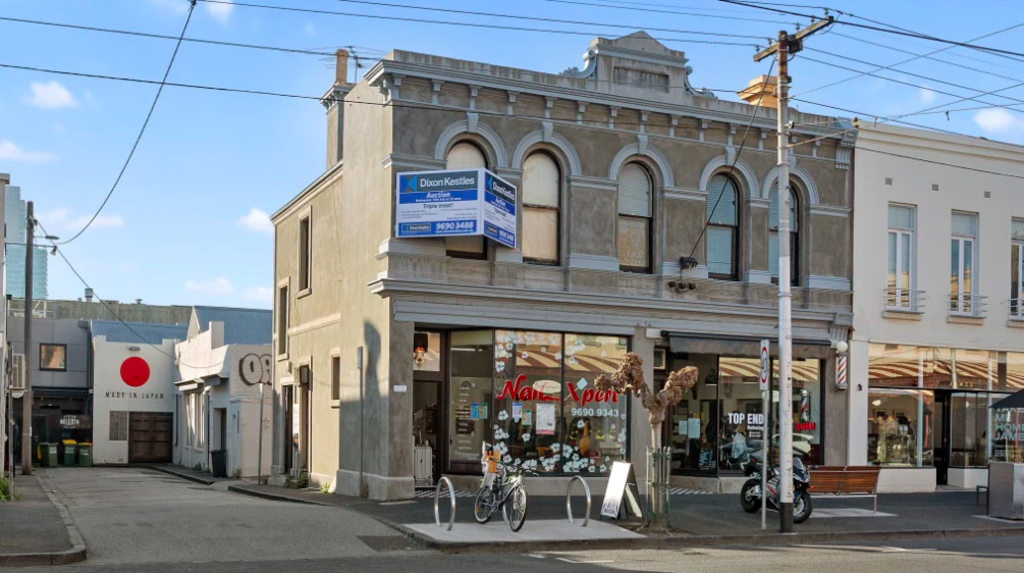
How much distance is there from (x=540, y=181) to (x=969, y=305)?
11307mm

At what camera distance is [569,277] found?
22609 millimetres

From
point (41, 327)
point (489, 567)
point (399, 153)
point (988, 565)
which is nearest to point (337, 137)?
point (399, 153)

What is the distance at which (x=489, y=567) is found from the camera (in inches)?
535

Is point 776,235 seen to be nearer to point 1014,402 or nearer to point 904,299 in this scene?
point 904,299

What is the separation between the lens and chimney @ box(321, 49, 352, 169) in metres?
26.3

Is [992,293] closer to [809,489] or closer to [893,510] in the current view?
[893,510]

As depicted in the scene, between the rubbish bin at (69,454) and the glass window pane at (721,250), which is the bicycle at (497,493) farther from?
the rubbish bin at (69,454)

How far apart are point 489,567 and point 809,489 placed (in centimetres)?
800

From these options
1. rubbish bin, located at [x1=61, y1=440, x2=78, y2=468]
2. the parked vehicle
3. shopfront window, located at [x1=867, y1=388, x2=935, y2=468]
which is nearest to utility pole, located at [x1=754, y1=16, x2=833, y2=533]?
the parked vehicle

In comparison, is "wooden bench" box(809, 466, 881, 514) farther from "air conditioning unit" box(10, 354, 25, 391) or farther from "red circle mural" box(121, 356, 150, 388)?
"red circle mural" box(121, 356, 150, 388)

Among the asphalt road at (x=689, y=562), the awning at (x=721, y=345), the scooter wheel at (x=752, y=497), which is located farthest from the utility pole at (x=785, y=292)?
the awning at (x=721, y=345)

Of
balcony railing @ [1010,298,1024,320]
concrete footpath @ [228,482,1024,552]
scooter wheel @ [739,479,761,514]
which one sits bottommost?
concrete footpath @ [228,482,1024,552]

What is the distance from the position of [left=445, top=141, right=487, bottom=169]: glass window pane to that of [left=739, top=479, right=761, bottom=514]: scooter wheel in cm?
790

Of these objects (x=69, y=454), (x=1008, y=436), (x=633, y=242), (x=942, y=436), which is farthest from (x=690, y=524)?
(x=69, y=454)
